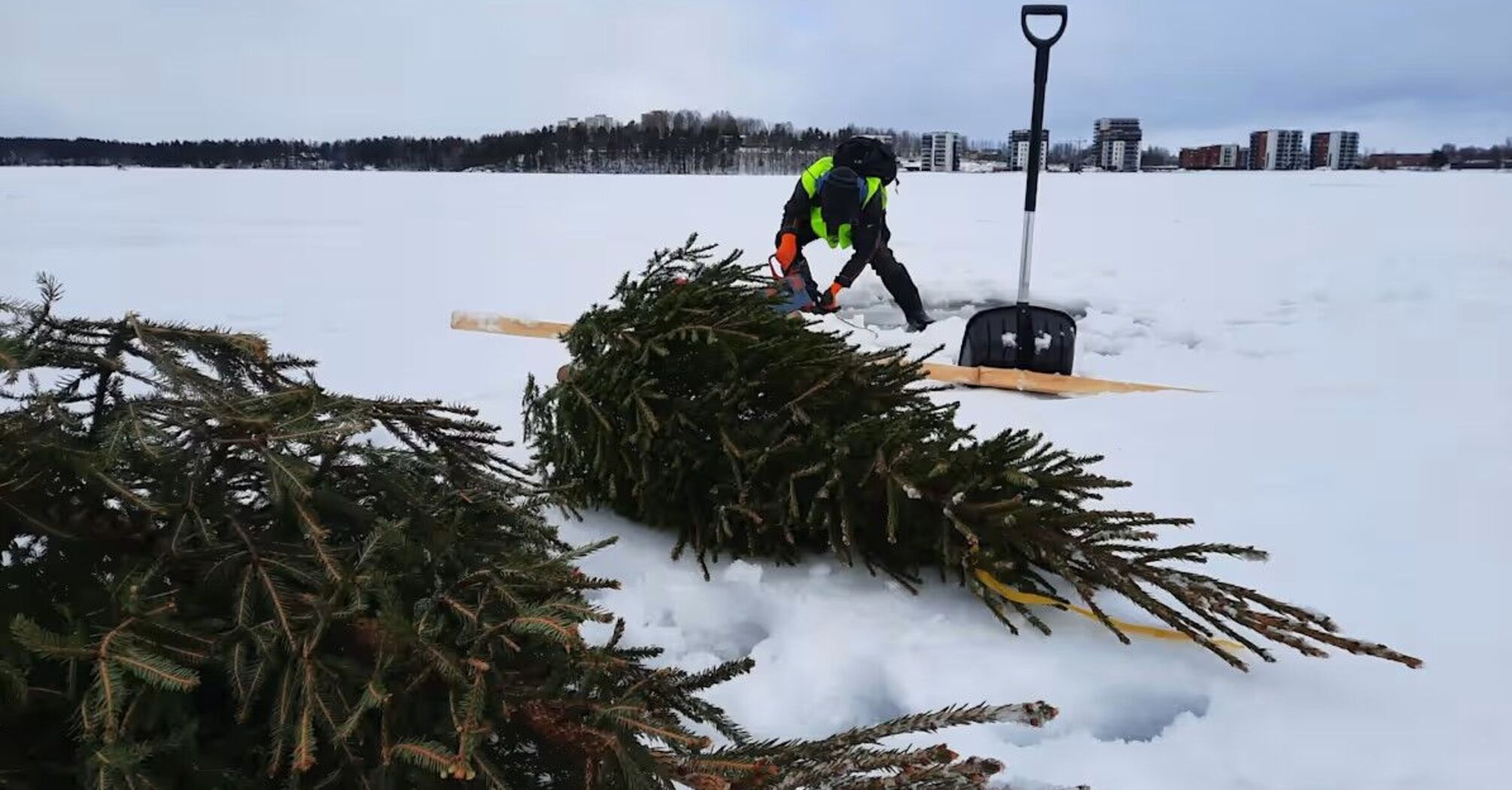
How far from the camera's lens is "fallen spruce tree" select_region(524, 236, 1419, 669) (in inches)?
101

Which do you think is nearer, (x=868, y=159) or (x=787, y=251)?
(x=787, y=251)

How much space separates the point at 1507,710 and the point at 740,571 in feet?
6.20

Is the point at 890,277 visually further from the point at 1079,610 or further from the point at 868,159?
the point at 1079,610

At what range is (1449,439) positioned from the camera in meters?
4.16

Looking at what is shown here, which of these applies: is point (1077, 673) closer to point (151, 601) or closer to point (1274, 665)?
point (1274, 665)

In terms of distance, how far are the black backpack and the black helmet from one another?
0.35ft

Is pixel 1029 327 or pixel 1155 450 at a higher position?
pixel 1029 327

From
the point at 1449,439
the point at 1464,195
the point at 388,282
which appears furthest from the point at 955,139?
the point at 1449,439

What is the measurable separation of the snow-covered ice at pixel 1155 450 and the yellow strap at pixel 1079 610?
47 millimetres

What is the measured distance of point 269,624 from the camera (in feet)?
4.56

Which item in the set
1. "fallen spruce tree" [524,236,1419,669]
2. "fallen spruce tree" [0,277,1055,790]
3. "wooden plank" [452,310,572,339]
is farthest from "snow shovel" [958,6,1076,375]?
"fallen spruce tree" [0,277,1055,790]

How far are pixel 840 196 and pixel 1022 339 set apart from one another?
2219mm

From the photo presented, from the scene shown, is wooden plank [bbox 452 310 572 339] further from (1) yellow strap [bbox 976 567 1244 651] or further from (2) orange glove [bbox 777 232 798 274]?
(1) yellow strap [bbox 976 567 1244 651]

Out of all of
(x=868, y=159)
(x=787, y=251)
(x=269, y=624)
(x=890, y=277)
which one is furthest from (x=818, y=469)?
(x=890, y=277)
